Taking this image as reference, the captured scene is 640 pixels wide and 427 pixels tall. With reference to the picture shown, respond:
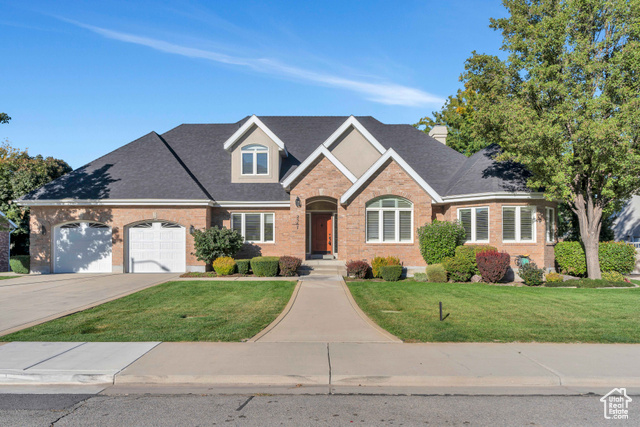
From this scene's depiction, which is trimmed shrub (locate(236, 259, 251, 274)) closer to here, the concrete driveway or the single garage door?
the concrete driveway

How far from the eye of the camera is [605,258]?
19406 millimetres

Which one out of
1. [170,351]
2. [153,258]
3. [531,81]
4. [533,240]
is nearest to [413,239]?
[533,240]

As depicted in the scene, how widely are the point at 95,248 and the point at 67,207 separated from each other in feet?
7.75

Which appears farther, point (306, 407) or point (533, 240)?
point (533, 240)

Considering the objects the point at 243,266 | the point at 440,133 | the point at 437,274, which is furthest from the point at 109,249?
the point at 440,133

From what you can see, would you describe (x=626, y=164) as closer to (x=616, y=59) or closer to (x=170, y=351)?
(x=616, y=59)

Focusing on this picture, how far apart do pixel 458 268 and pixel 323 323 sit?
383 inches

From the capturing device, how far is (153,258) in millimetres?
21062

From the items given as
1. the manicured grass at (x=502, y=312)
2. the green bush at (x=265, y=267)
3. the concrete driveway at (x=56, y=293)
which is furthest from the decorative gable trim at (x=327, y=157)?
the concrete driveway at (x=56, y=293)

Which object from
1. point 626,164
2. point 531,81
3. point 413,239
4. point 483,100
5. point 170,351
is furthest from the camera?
point 413,239

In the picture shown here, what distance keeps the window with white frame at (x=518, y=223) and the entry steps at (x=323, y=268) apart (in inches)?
299

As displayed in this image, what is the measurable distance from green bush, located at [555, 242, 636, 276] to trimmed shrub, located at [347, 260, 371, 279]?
370 inches

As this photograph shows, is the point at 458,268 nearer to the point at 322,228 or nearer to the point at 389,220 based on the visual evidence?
the point at 389,220

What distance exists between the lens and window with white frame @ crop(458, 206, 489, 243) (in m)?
20.0
